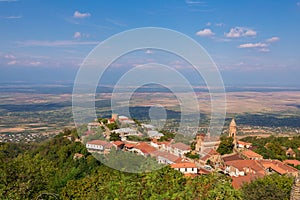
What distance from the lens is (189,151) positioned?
23.4 meters

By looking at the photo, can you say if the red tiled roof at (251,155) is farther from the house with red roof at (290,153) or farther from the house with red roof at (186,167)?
the house with red roof at (186,167)

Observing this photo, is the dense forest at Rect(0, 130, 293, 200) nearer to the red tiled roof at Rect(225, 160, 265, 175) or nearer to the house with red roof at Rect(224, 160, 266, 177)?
the house with red roof at Rect(224, 160, 266, 177)

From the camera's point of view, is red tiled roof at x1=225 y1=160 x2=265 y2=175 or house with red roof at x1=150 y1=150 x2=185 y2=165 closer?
house with red roof at x1=150 y1=150 x2=185 y2=165

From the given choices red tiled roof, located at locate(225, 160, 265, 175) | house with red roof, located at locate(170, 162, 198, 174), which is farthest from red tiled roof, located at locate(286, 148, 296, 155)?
house with red roof, located at locate(170, 162, 198, 174)

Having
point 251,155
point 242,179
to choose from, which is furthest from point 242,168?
point 251,155

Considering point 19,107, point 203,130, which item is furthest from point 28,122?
point 203,130

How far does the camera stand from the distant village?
1877 centimetres

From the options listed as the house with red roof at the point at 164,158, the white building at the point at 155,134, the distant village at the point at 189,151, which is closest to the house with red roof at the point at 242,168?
the distant village at the point at 189,151

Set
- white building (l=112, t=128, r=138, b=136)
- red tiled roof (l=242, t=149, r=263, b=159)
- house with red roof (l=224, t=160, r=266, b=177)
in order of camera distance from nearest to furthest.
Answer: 1. house with red roof (l=224, t=160, r=266, b=177)
2. red tiled roof (l=242, t=149, r=263, b=159)
3. white building (l=112, t=128, r=138, b=136)

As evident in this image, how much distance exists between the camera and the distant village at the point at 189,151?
1877 centimetres

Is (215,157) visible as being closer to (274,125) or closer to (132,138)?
(132,138)

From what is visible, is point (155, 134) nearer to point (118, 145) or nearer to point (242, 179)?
point (118, 145)

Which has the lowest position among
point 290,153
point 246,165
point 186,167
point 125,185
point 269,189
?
point 290,153

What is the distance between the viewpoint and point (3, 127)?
42375mm
